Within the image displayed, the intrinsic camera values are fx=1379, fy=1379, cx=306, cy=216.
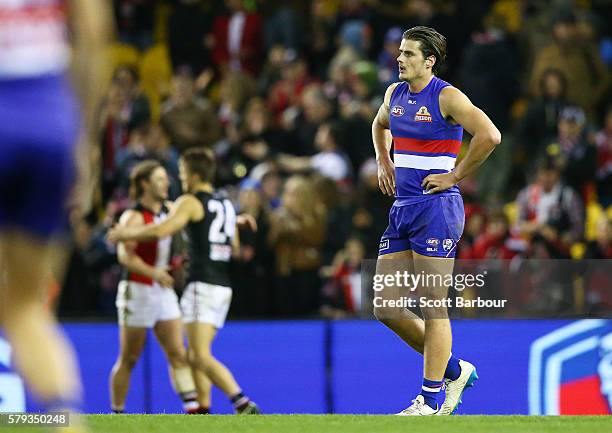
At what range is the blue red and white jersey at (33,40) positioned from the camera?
14.9 feet

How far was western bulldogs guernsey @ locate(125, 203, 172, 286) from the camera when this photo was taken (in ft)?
40.3

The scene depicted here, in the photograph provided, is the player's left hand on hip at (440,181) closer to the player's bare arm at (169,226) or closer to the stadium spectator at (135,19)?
the player's bare arm at (169,226)

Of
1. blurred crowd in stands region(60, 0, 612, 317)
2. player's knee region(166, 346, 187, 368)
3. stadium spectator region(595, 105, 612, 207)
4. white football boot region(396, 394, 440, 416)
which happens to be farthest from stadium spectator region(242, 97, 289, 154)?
white football boot region(396, 394, 440, 416)

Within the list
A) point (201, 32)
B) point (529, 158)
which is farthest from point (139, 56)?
point (529, 158)

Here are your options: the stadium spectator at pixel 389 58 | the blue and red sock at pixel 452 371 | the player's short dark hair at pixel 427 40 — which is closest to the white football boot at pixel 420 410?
the blue and red sock at pixel 452 371

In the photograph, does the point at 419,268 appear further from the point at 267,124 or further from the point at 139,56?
the point at 139,56

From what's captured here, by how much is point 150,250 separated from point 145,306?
0.53m

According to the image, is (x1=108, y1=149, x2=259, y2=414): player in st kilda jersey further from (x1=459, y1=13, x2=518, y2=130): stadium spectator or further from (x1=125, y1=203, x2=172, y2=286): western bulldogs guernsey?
(x1=459, y1=13, x2=518, y2=130): stadium spectator

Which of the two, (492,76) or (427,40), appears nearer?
(427,40)

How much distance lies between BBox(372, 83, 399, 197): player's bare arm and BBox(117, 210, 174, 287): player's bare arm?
112 inches

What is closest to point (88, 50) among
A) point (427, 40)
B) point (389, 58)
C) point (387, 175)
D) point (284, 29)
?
point (427, 40)

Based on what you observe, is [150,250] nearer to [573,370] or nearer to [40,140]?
[573,370]

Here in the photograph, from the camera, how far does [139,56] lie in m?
19.5

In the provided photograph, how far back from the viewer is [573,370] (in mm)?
12195
